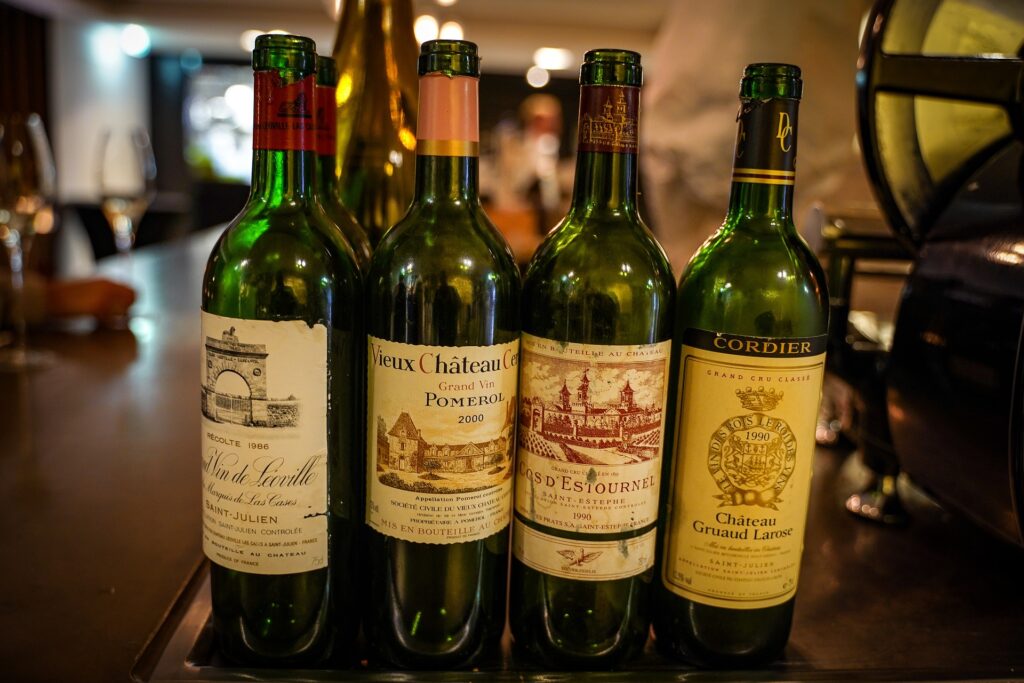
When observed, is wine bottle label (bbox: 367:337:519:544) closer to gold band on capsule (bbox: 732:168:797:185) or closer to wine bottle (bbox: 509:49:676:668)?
wine bottle (bbox: 509:49:676:668)

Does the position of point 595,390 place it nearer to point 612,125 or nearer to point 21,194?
point 612,125

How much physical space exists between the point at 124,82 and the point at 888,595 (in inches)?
346

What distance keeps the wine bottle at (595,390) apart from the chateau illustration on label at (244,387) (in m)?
0.14

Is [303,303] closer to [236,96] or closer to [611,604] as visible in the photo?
[611,604]

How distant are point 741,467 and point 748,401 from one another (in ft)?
0.14

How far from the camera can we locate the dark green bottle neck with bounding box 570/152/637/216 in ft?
1.54

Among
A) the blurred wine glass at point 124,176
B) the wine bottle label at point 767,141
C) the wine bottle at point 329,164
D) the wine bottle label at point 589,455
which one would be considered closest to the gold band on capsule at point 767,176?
the wine bottle label at point 767,141

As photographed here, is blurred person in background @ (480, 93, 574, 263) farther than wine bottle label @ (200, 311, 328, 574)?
Yes

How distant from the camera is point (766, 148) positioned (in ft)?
1.55

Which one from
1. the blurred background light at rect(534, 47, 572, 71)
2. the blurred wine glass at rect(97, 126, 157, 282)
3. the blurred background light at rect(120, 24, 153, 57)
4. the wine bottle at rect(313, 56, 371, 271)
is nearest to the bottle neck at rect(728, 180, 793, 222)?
the wine bottle at rect(313, 56, 371, 271)

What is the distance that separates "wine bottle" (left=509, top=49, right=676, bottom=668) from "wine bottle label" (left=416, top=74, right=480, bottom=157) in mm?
64

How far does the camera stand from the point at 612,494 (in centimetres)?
47

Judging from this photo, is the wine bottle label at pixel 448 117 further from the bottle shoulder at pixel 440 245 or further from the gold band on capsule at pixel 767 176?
the gold band on capsule at pixel 767 176

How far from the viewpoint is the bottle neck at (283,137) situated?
444mm
